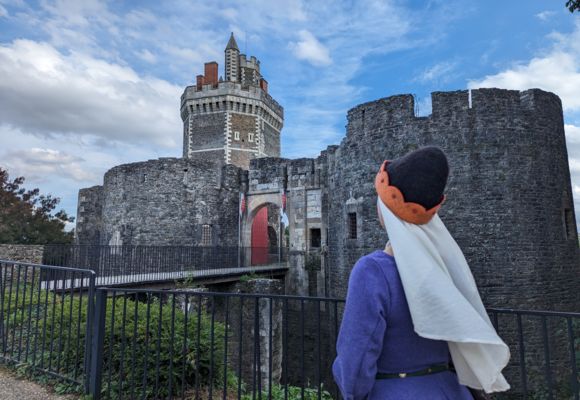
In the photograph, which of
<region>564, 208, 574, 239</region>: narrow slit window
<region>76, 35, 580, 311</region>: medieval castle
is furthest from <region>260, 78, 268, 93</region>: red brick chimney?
<region>564, 208, 574, 239</region>: narrow slit window

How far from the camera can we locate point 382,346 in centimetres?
171

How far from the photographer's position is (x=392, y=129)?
12781mm

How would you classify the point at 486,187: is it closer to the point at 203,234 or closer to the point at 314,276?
the point at 314,276

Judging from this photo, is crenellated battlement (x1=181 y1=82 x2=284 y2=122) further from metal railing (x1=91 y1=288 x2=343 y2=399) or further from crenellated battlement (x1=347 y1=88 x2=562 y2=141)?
metal railing (x1=91 y1=288 x2=343 y2=399)

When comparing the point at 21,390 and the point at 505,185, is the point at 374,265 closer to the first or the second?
the point at 21,390

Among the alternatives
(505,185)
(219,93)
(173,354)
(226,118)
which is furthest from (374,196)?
(219,93)

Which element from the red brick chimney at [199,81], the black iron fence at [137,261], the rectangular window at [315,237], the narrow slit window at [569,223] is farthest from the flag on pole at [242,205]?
the narrow slit window at [569,223]

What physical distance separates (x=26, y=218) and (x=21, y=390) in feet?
71.0

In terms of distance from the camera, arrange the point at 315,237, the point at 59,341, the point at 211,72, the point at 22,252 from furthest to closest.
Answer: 1. the point at 211,72
2. the point at 315,237
3. the point at 22,252
4. the point at 59,341

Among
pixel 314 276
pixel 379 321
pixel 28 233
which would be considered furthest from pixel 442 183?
pixel 28 233

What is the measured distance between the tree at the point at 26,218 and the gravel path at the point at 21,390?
1965cm

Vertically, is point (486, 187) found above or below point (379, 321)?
above

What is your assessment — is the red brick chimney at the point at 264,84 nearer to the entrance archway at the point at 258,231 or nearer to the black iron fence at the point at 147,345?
the entrance archway at the point at 258,231

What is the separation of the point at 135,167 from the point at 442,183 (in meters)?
20.1
